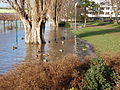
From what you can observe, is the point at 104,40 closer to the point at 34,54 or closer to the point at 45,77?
the point at 34,54

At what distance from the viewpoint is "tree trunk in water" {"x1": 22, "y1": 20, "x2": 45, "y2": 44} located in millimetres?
25266

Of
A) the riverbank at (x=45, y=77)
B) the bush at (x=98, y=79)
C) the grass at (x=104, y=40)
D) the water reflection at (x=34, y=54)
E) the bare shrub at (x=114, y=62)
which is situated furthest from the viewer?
the grass at (x=104, y=40)

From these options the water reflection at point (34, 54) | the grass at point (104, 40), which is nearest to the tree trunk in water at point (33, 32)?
the water reflection at point (34, 54)

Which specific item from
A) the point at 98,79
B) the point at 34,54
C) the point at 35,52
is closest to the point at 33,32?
the point at 35,52

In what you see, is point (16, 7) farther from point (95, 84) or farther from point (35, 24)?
point (95, 84)

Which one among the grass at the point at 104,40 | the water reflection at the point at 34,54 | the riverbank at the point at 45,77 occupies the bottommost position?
the water reflection at the point at 34,54

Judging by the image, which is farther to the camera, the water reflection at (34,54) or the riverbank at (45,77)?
the water reflection at (34,54)

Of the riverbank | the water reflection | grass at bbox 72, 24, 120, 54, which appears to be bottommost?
the water reflection

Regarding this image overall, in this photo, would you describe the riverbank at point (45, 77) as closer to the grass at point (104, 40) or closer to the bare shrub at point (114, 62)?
the bare shrub at point (114, 62)

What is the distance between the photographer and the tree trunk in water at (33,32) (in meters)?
25.3

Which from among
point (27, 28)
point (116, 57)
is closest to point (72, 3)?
point (27, 28)

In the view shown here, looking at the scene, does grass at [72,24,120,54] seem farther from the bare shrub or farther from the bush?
the bush

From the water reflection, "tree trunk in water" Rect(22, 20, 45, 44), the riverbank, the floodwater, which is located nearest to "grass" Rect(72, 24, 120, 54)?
the floodwater

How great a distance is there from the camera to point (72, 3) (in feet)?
222
